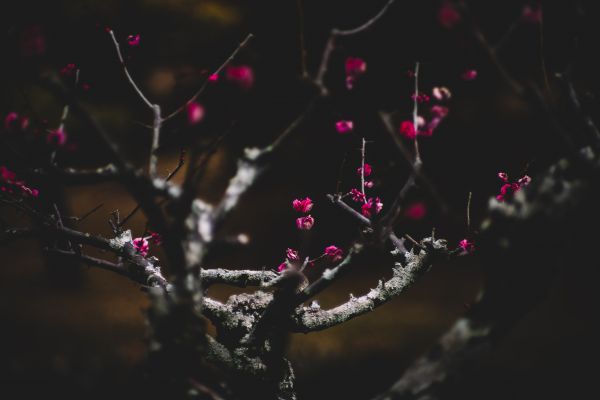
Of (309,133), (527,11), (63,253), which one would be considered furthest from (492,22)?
(63,253)

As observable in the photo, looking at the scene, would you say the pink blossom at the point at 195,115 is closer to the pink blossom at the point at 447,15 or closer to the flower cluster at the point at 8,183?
the pink blossom at the point at 447,15

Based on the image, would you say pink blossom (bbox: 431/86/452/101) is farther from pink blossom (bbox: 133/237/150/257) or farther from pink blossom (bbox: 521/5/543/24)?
pink blossom (bbox: 133/237/150/257)

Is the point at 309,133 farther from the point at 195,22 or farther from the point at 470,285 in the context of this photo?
the point at 470,285

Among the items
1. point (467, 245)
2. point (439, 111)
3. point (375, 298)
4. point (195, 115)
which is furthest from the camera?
point (467, 245)

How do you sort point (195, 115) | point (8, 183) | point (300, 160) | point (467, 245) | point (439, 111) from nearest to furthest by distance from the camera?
point (195, 115), point (439, 111), point (8, 183), point (467, 245), point (300, 160)

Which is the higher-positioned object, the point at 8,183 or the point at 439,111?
the point at 8,183

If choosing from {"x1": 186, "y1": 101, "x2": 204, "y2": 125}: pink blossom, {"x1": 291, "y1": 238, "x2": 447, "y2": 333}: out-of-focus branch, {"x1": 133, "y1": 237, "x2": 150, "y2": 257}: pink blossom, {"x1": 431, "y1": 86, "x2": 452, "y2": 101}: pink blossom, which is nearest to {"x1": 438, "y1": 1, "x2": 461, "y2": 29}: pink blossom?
{"x1": 431, "y1": 86, "x2": 452, "y2": 101}: pink blossom

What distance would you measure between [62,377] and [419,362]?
4880 millimetres

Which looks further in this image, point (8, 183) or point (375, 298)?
point (375, 298)

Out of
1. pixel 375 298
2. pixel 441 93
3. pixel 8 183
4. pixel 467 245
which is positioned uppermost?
pixel 8 183

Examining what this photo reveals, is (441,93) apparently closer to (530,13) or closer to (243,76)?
(530,13)

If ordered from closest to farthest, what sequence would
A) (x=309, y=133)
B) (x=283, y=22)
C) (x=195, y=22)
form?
(x=283, y=22) → (x=309, y=133) → (x=195, y=22)

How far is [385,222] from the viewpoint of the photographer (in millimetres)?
1671

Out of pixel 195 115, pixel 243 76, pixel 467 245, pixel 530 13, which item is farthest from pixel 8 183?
pixel 467 245
